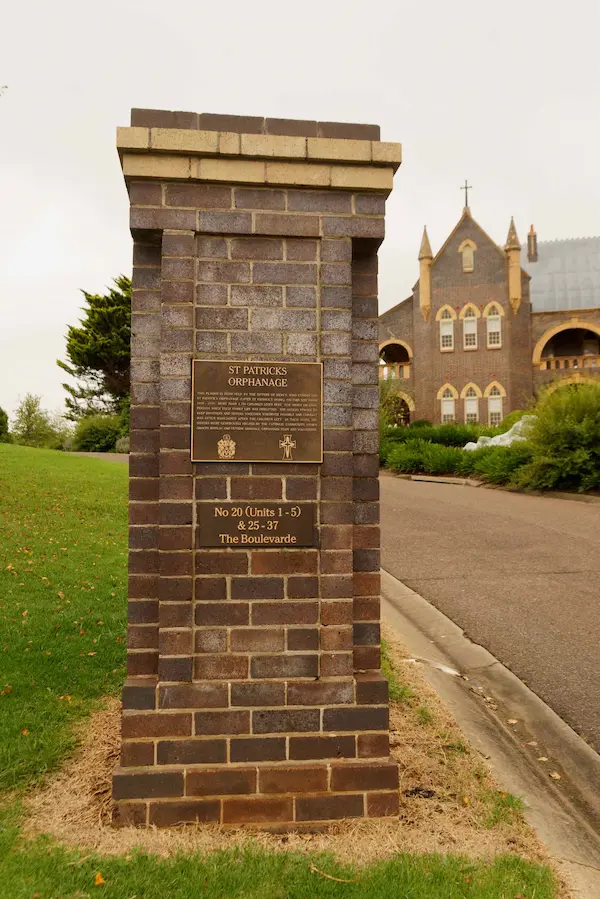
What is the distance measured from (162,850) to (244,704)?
0.70m

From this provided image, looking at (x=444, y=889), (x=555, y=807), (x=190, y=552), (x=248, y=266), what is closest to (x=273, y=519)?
(x=190, y=552)

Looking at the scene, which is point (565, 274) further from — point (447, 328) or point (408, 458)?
point (408, 458)

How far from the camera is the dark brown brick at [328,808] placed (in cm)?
315

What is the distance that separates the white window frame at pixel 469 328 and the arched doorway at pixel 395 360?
3351 mm

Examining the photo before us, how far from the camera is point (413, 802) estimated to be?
10.9ft

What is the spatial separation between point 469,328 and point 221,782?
36.2 m

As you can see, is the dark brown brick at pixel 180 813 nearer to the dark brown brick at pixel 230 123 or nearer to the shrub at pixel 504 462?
the dark brown brick at pixel 230 123

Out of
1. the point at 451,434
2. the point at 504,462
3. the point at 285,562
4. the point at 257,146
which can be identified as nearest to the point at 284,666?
the point at 285,562

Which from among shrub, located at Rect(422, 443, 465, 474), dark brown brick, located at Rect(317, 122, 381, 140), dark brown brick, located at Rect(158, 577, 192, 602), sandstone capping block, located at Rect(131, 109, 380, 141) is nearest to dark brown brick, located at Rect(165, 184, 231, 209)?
sandstone capping block, located at Rect(131, 109, 380, 141)

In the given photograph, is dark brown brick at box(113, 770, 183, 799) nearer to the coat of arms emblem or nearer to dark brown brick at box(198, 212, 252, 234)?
the coat of arms emblem

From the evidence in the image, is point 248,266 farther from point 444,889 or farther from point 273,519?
point 444,889

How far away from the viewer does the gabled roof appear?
3878 centimetres

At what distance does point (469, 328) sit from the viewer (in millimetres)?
36875

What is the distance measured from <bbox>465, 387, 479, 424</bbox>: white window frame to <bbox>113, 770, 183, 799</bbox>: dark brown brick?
35.1 meters
